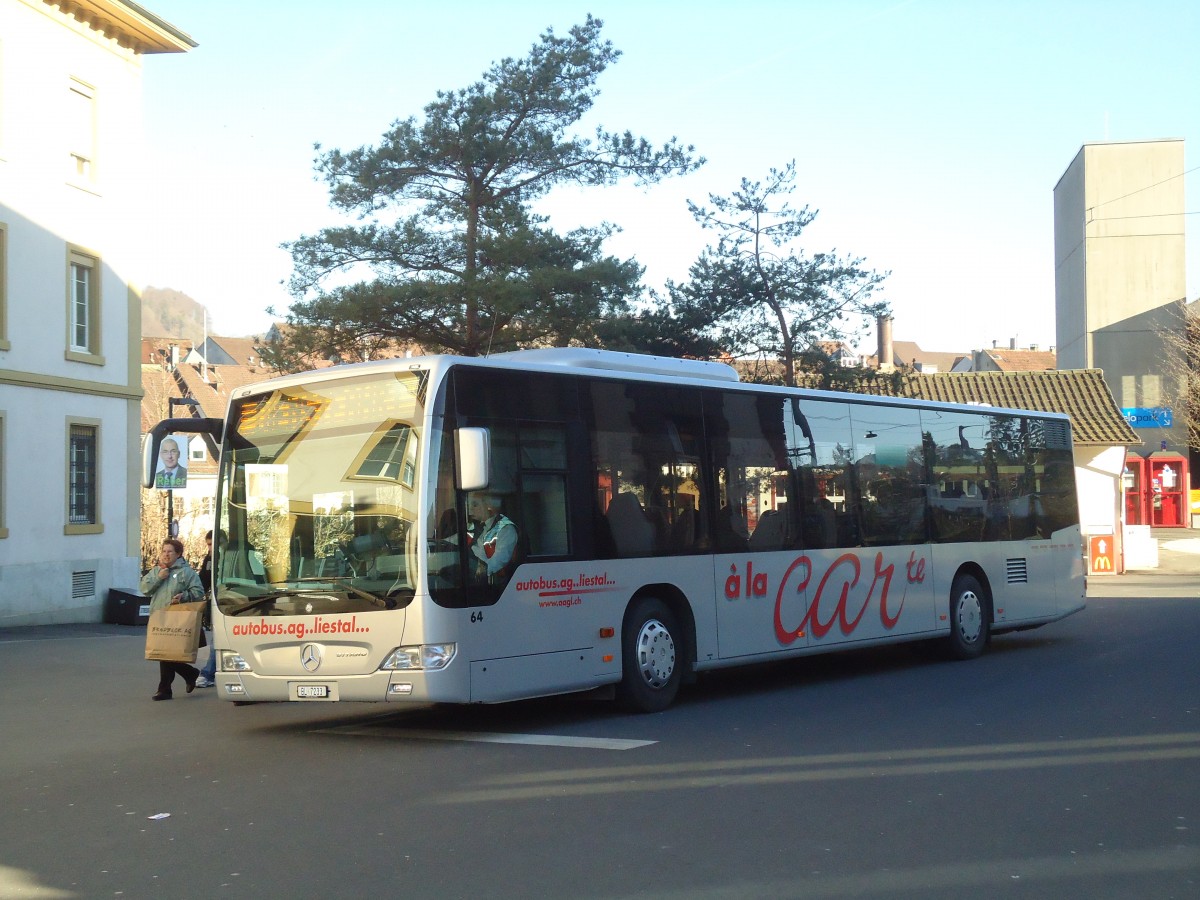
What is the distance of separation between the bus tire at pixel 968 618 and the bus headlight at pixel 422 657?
8.12 m

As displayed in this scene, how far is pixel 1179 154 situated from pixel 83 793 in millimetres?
56613

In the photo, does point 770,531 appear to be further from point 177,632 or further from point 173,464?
point 173,464

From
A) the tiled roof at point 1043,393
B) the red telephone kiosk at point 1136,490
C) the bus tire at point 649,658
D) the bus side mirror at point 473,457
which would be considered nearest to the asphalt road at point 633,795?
the bus tire at point 649,658

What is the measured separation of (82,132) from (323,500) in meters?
19.6

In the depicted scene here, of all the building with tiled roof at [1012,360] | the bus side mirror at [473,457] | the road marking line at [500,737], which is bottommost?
the road marking line at [500,737]

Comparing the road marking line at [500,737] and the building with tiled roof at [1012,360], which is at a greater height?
the building with tiled roof at [1012,360]

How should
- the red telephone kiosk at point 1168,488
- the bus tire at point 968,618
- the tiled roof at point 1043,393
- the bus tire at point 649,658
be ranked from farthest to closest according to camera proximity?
the red telephone kiosk at point 1168,488 → the tiled roof at point 1043,393 → the bus tire at point 968,618 → the bus tire at point 649,658

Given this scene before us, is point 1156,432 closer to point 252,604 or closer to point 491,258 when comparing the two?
point 491,258

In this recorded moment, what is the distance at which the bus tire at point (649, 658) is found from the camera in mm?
11922

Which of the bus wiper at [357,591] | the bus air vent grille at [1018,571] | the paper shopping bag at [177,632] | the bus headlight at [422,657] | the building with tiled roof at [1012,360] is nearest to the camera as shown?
the bus headlight at [422,657]

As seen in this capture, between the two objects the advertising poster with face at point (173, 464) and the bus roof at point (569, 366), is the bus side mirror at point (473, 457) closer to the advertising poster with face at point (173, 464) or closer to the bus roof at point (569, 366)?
the bus roof at point (569, 366)

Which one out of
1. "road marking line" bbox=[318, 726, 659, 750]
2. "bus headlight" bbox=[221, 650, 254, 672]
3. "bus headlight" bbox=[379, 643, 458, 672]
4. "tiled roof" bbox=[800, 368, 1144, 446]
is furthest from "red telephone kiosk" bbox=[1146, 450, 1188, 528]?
"bus headlight" bbox=[221, 650, 254, 672]

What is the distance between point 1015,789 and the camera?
26.9 feet

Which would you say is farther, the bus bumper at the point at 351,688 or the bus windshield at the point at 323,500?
the bus windshield at the point at 323,500
